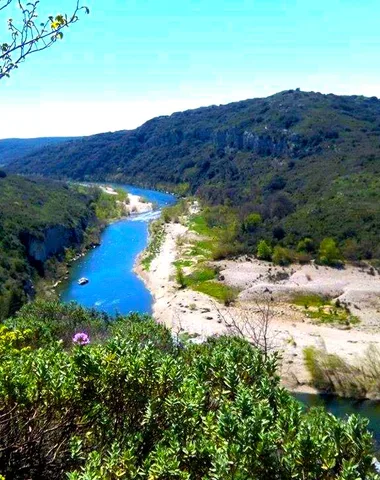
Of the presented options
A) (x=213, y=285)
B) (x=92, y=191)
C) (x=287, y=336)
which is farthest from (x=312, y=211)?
(x=92, y=191)

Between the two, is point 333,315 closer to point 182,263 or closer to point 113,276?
point 182,263

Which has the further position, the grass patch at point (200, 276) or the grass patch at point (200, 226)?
the grass patch at point (200, 226)

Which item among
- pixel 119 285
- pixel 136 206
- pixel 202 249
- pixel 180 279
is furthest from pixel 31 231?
pixel 136 206

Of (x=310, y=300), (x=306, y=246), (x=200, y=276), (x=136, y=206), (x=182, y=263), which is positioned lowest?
(x=136, y=206)

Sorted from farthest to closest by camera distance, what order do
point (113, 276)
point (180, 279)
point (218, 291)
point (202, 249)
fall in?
point (202, 249)
point (113, 276)
point (180, 279)
point (218, 291)

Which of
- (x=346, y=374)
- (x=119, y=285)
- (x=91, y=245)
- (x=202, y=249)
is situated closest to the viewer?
(x=346, y=374)

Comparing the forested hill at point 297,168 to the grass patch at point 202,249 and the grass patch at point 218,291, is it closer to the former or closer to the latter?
the grass patch at point 202,249

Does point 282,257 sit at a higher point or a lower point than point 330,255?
lower

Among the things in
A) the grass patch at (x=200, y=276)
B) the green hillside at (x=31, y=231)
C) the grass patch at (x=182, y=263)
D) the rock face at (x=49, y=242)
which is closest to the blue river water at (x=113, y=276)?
the rock face at (x=49, y=242)
